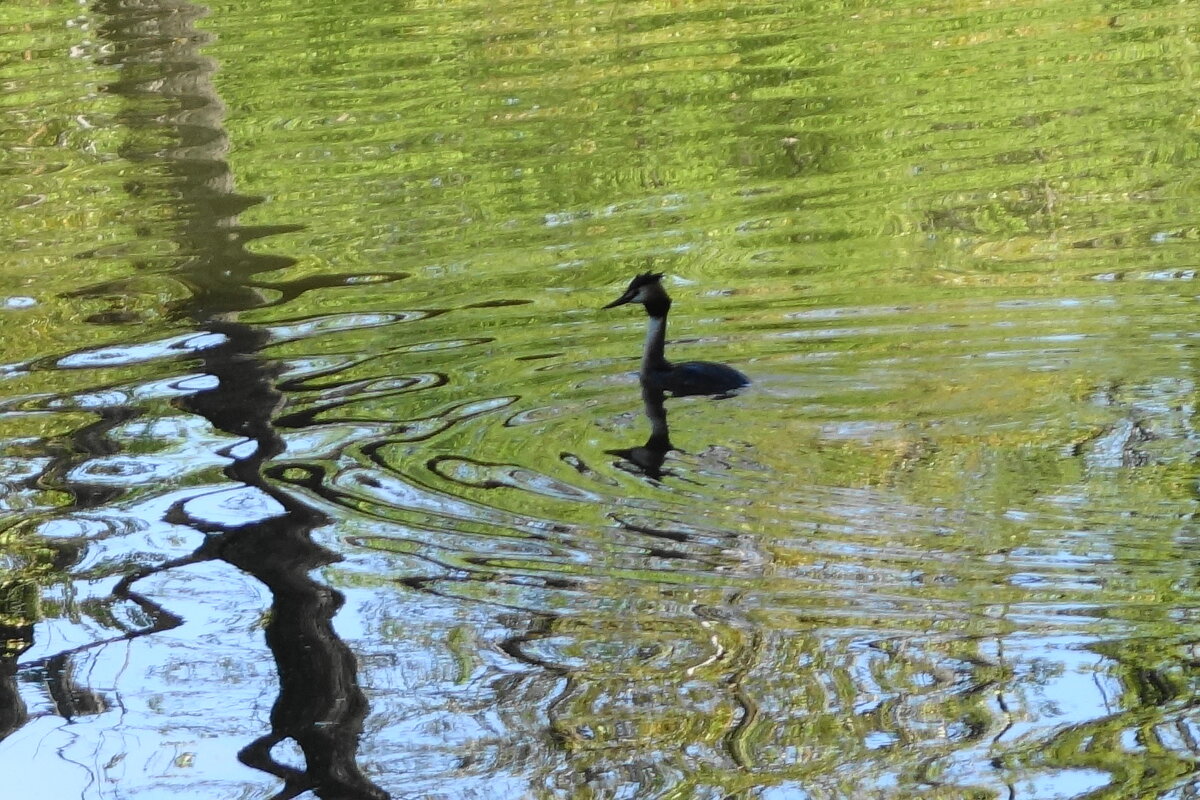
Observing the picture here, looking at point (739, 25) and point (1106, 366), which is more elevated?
point (739, 25)

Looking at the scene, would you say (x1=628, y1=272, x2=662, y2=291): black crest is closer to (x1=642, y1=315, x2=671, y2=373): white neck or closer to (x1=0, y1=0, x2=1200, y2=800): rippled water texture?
(x1=642, y1=315, x2=671, y2=373): white neck

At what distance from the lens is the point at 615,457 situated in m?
7.88

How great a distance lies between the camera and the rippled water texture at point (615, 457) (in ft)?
19.3

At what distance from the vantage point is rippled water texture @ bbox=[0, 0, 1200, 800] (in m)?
5.88

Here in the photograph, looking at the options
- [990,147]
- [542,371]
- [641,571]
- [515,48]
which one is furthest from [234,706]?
[515,48]

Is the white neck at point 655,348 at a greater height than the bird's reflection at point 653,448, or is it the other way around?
the white neck at point 655,348

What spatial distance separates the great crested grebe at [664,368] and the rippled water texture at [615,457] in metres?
0.17

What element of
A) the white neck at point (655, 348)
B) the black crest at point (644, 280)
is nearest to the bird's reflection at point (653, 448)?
the white neck at point (655, 348)

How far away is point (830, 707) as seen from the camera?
19.2 ft

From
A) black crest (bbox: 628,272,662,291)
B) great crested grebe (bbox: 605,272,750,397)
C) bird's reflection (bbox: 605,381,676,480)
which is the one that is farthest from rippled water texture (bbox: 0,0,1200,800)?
black crest (bbox: 628,272,662,291)

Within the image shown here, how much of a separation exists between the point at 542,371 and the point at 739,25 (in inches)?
441

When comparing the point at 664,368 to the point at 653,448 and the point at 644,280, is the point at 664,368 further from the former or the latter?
the point at 653,448

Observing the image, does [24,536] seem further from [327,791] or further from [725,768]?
[725,768]

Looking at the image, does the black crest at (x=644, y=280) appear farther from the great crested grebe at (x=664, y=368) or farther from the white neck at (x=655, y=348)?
the white neck at (x=655, y=348)
